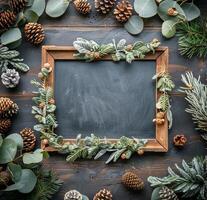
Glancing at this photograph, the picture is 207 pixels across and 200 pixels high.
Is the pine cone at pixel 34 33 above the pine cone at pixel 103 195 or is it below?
above

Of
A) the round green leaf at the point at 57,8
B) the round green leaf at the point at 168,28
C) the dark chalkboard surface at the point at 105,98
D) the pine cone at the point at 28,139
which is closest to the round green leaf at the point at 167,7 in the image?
the round green leaf at the point at 168,28

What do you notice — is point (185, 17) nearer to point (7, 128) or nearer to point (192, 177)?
point (192, 177)

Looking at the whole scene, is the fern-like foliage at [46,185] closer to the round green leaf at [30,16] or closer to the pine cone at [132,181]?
→ the pine cone at [132,181]

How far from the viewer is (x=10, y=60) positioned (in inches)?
59.5

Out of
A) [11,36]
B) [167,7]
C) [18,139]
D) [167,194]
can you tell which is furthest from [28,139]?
[167,7]

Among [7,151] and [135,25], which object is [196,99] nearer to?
[135,25]

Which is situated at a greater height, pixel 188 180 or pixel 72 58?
pixel 72 58

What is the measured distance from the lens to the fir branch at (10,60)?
1.50 metres

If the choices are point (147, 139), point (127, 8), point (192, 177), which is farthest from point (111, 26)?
point (192, 177)

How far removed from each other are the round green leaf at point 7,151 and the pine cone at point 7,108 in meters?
0.08

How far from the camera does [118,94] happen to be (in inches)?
59.1

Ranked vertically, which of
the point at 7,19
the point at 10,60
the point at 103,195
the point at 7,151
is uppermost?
the point at 7,19

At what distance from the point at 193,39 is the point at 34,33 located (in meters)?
0.41

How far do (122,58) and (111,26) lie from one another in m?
0.09
